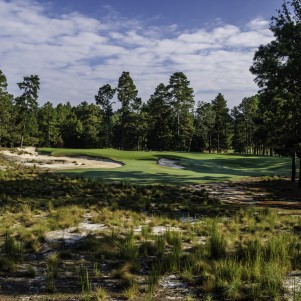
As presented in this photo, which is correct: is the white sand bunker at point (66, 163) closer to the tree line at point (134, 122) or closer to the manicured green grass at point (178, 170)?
the manicured green grass at point (178, 170)

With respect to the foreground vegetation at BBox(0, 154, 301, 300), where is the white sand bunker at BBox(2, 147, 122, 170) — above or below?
above

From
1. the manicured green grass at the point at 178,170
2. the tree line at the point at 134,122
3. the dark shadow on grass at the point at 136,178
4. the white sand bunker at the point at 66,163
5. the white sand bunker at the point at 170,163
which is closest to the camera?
the dark shadow on grass at the point at 136,178

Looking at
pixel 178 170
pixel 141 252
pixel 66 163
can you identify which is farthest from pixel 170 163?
pixel 141 252

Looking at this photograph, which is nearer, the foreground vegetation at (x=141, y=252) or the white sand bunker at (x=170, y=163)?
the foreground vegetation at (x=141, y=252)

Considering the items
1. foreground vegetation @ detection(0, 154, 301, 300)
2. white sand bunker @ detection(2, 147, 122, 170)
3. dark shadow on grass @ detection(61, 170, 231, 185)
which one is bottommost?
foreground vegetation @ detection(0, 154, 301, 300)

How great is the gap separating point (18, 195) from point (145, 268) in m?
11.6

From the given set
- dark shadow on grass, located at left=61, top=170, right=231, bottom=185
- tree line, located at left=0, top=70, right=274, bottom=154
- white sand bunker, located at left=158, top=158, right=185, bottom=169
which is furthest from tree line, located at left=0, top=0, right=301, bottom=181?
dark shadow on grass, located at left=61, top=170, right=231, bottom=185

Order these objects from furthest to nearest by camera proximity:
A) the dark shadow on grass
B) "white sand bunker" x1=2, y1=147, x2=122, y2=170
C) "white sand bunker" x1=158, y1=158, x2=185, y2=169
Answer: "white sand bunker" x1=158, y1=158, x2=185, y2=169
"white sand bunker" x1=2, y1=147, x2=122, y2=170
the dark shadow on grass

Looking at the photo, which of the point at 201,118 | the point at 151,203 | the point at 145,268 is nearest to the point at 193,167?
the point at 151,203

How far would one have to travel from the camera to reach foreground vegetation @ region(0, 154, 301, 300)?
669cm

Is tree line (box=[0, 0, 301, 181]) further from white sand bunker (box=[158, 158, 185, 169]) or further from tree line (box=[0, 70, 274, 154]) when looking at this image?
white sand bunker (box=[158, 158, 185, 169])

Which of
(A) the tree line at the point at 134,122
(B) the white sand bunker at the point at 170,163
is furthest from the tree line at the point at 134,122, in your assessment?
(B) the white sand bunker at the point at 170,163

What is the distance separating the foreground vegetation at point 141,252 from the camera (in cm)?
669

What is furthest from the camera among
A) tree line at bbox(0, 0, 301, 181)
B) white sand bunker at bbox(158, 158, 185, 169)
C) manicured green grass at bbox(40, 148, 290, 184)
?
tree line at bbox(0, 0, 301, 181)
